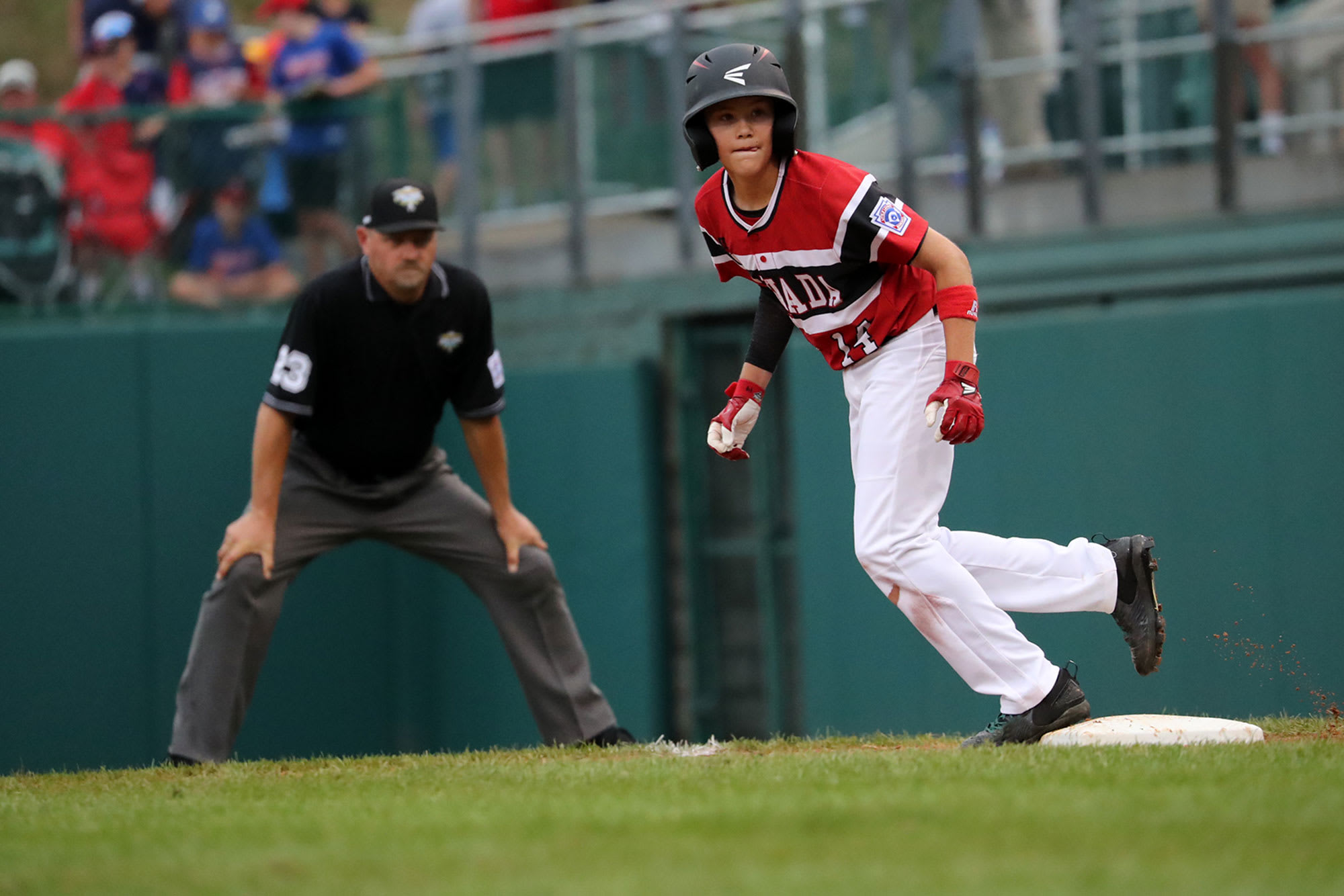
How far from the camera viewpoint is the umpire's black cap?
6.26 m

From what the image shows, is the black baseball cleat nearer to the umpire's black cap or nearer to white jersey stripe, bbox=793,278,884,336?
white jersey stripe, bbox=793,278,884,336

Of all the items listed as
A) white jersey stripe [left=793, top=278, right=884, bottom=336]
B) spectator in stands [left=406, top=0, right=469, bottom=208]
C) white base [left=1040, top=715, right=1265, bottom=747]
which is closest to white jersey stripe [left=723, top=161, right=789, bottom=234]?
white jersey stripe [left=793, top=278, right=884, bottom=336]

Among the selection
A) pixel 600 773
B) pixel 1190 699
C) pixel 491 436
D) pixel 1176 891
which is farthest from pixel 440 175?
pixel 1176 891

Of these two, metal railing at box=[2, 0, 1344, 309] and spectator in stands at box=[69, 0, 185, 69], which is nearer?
metal railing at box=[2, 0, 1344, 309]

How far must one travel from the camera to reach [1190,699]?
27.0ft

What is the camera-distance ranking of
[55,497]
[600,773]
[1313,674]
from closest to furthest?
[600,773]
[1313,674]
[55,497]

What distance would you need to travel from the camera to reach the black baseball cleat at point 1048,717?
5121mm

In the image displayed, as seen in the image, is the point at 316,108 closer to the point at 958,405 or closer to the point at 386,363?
the point at 386,363

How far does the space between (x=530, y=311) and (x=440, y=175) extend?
105 cm

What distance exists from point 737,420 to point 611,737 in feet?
5.71

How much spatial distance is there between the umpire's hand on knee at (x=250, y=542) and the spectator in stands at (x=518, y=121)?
4.45 metres

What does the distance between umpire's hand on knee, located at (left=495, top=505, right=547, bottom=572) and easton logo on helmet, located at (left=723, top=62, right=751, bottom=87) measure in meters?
2.29

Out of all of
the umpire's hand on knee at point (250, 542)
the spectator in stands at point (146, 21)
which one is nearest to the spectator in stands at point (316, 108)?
the spectator in stands at point (146, 21)

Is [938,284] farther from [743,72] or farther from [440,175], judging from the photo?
[440,175]
